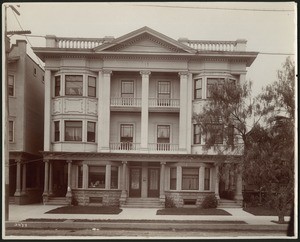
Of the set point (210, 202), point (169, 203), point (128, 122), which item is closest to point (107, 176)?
point (128, 122)

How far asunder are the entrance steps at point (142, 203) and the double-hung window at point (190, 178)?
2080mm

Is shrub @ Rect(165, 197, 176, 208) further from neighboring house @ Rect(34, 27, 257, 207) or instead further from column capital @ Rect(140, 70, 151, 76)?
column capital @ Rect(140, 70, 151, 76)

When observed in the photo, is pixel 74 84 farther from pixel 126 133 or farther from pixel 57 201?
pixel 57 201

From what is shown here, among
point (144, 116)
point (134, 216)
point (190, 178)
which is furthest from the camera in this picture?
point (190, 178)

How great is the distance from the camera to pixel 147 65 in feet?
84.8

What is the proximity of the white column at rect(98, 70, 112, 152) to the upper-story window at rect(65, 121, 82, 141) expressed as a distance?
115 centimetres

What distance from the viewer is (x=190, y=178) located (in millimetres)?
26656

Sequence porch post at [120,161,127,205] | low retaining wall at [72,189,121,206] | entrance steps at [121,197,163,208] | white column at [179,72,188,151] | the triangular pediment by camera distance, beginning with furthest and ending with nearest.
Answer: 1. white column at [179,72,188,151]
2. porch post at [120,161,127,205]
3. low retaining wall at [72,189,121,206]
4. entrance steps at [121,197,163,208]
5. the triangular pediment

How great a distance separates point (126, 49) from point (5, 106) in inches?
402

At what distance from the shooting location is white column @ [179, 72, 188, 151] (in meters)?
25.9

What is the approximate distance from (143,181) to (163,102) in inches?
169

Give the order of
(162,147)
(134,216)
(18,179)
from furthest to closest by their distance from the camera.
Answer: (162,147) → (18,179) → (134,216)

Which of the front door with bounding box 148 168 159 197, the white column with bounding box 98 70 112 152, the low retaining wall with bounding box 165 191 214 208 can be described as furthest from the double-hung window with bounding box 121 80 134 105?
the low retaining wall with bounding box 165 191 214 208

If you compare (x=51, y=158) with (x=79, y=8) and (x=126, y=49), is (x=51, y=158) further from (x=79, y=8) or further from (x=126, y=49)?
(x=79, y=8)
